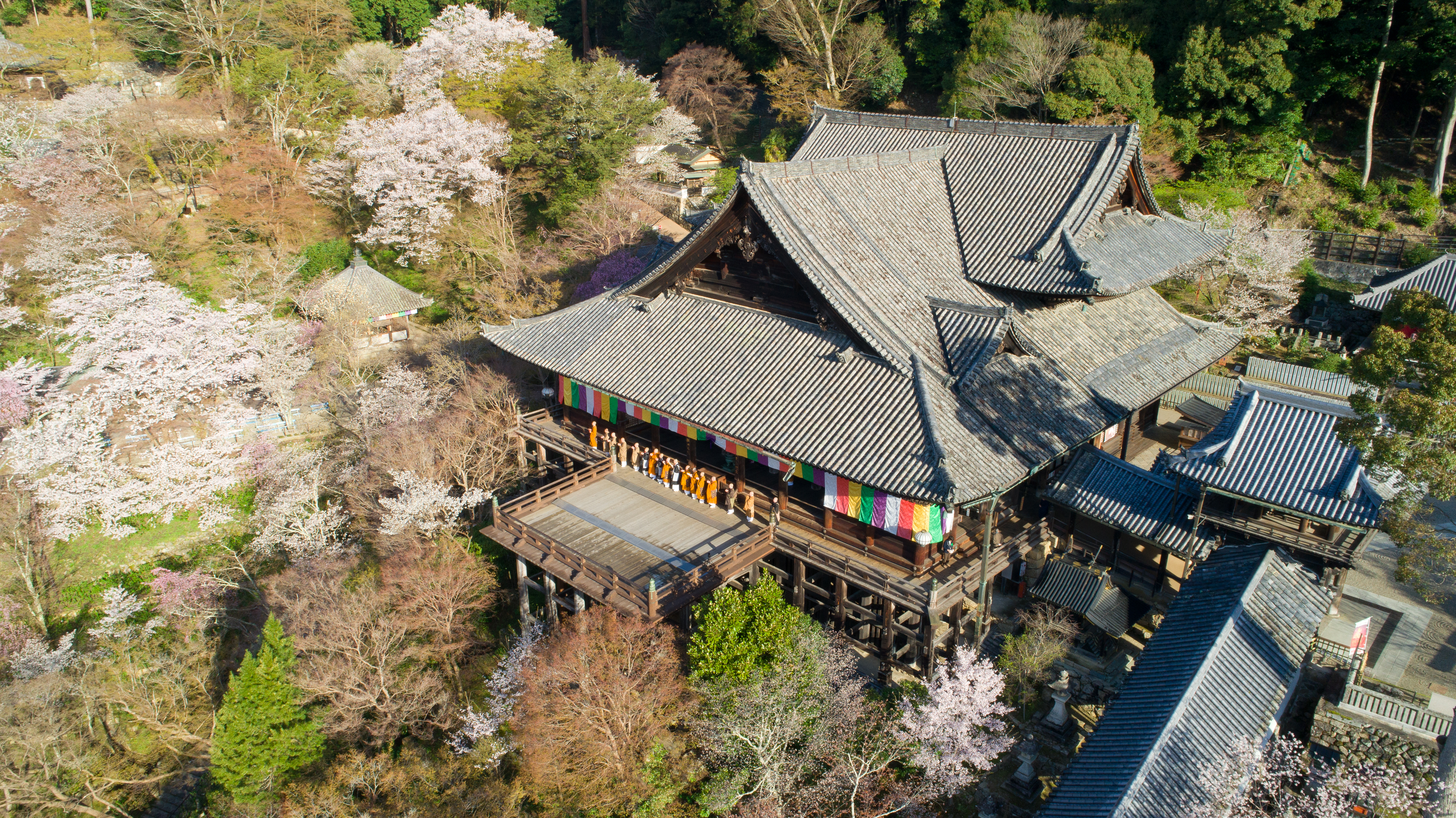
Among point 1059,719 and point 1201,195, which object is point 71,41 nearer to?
point 1201,195

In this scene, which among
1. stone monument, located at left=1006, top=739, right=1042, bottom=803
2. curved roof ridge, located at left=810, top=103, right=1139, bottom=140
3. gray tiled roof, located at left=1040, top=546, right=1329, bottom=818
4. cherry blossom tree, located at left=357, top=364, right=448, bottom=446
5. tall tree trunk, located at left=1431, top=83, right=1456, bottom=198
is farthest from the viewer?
tall tree trunk, located at left=1431, top=83, right=1456, bottom=198

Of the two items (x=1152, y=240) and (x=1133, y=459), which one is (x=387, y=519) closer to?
(x=1133, y=459)

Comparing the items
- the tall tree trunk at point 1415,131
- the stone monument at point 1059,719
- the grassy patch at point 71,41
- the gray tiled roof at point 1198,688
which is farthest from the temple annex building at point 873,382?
the grassy patch at point 71,41

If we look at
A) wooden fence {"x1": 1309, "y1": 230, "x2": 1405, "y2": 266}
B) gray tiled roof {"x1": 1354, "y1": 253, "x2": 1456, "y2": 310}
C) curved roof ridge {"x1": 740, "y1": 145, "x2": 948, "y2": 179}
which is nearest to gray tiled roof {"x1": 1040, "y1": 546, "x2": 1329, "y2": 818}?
curved roof ridge {"x1": 740, "y1": 145, "x2": 948, "y2": 179}

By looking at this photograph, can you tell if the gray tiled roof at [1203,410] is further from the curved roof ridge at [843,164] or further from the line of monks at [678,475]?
the line of monks at [678,475]

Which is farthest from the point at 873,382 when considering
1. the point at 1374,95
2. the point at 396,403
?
the point at 1374,95

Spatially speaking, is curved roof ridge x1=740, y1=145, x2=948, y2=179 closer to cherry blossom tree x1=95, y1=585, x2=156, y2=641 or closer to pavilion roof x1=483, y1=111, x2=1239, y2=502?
pavilion roof x1=483, y1=111, x2=1239, y2=502

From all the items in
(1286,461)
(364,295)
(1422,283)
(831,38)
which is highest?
(831,38)
